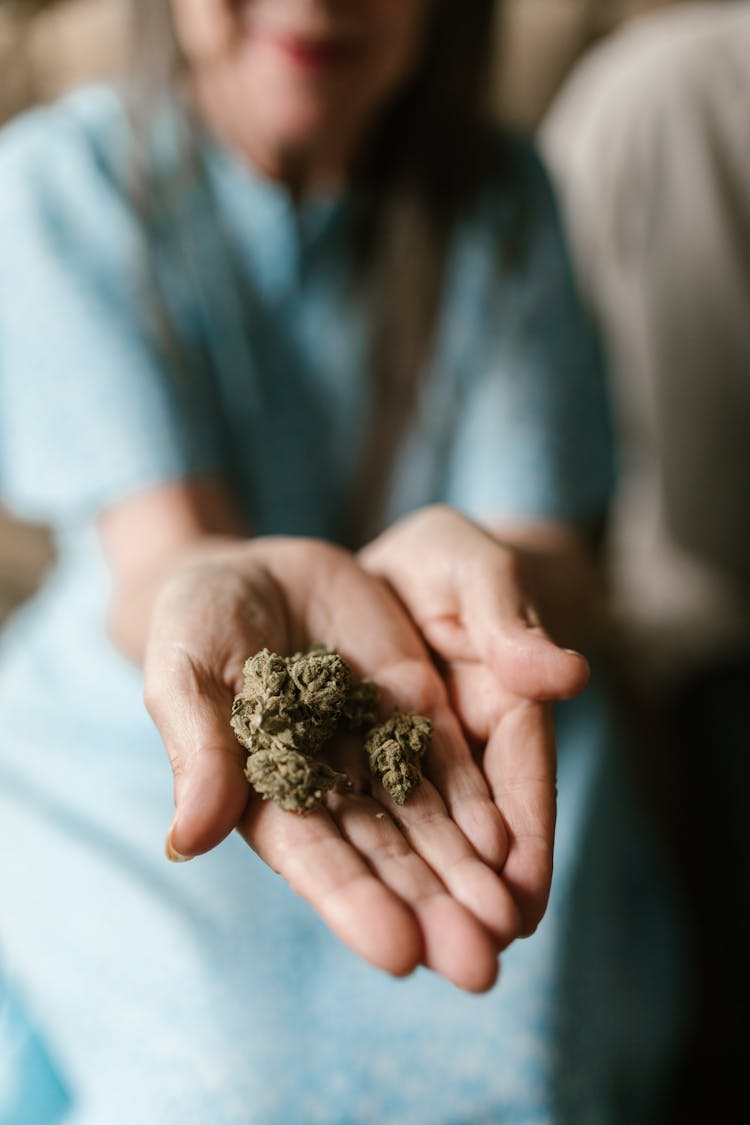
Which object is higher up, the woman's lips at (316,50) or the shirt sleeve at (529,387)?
the woman's lips at (316,50)

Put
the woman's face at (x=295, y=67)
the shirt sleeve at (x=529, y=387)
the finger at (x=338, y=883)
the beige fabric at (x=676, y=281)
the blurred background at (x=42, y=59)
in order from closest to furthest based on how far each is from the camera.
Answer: the finger at (x=338, y=883)
the woman's face at (x=295, y=67)
the shirt sleeve at (x=529, y=387)
the blurred background at (x=42, y=59)
the beige fabric at (x=676, y=281)

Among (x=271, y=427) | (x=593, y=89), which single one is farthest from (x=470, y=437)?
(x=593, y=89)

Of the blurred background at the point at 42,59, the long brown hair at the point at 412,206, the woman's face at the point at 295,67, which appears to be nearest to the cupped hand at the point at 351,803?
the long brown hair at the point at 412,206

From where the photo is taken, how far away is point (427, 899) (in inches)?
17.5

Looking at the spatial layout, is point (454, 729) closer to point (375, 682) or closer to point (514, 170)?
point (375, 682)

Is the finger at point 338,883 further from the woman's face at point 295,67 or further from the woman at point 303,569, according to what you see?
the woman's face at point 295,67

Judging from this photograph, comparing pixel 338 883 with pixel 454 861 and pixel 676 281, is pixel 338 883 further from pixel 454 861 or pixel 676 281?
pixel 676 281

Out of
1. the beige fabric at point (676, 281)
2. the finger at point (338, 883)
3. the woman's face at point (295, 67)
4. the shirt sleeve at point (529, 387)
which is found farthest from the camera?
the beige fabric at point (676, 281)

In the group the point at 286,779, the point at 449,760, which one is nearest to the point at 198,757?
the point at 286,779

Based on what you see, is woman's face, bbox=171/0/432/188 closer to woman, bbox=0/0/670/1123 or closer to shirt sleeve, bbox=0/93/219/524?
woman, bbox=0/0/670/1123

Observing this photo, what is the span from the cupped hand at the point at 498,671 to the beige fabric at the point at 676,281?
31.6 inches

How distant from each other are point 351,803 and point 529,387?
638 mm

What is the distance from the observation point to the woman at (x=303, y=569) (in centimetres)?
51

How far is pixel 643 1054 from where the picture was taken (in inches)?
31.1
